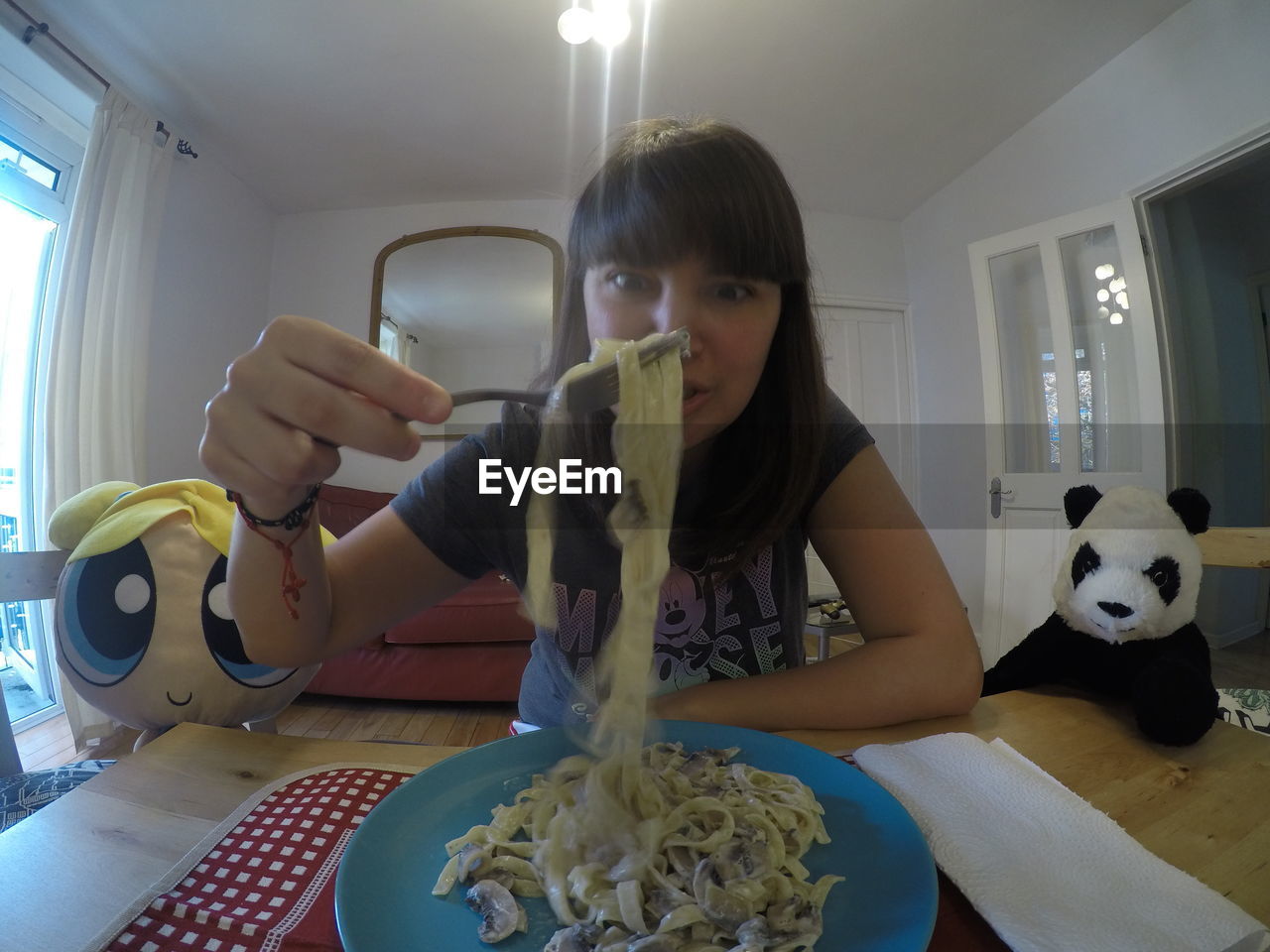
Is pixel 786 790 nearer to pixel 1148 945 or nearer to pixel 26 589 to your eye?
pixel 1148 945

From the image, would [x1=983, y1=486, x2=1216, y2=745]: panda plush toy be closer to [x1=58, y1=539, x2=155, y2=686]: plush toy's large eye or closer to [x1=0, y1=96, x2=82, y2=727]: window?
[x1=58, y1=539, x2=155, y2=686]: plush toy's large eye

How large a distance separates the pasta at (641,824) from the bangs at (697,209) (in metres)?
0.21

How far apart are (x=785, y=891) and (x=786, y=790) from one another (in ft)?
0.31

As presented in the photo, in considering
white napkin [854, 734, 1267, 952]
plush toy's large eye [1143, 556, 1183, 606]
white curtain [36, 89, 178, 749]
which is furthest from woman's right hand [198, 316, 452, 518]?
white curtain [36, 89, 178, 749]

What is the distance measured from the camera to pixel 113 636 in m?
0.94

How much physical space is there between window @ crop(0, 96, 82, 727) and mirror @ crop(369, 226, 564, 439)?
1362 mm

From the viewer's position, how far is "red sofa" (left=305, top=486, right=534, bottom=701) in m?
2.54

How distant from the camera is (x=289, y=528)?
2.15 feet

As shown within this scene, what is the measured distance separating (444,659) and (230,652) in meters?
1.69

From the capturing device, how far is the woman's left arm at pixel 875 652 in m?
0.69

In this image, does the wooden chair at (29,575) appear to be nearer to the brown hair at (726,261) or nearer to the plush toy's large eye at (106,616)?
the plush toy's large eye at (106,616)

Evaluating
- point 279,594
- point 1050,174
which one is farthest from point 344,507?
point 1050,174

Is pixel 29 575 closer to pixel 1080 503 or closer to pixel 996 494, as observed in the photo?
pixel 1080 503

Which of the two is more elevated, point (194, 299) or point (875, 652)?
point (194, 299)
